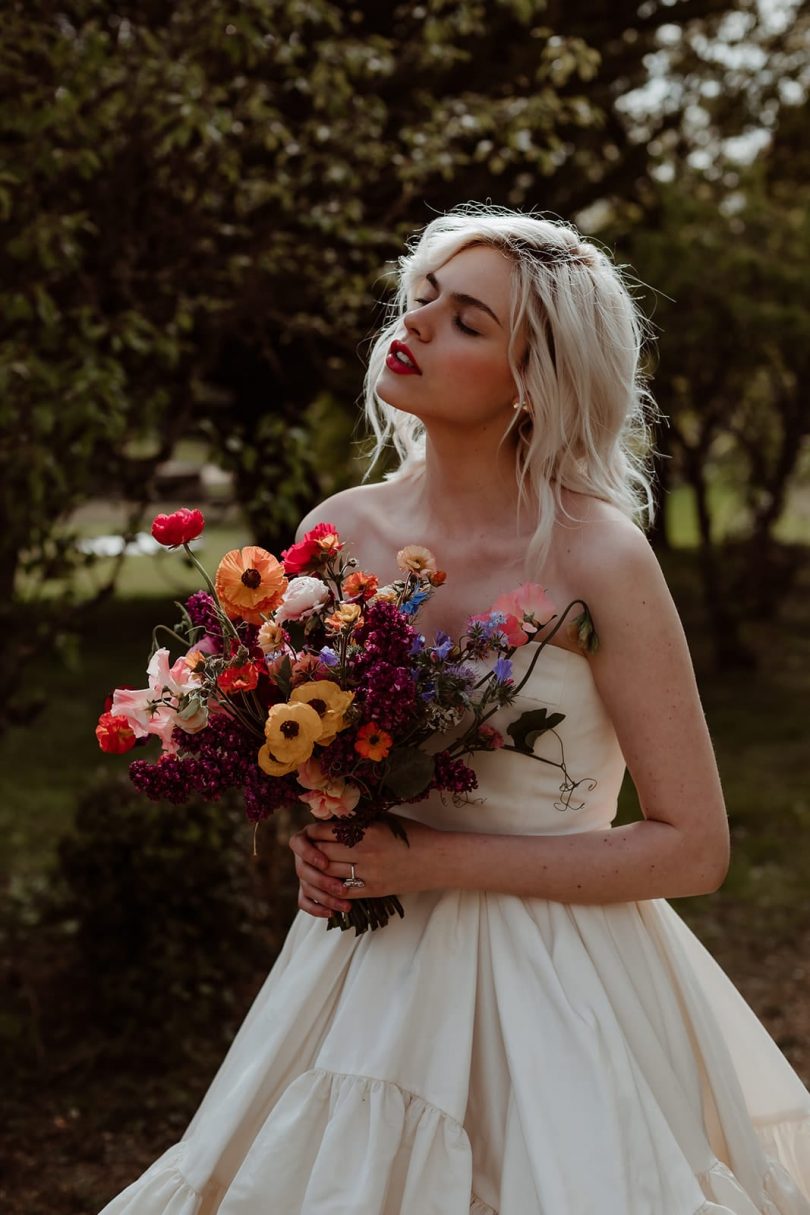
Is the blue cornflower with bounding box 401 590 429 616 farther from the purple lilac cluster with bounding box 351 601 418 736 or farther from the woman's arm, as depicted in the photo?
the woman's arm

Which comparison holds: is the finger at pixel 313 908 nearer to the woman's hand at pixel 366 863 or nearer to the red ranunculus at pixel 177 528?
the woman's hand at pixel 366 863

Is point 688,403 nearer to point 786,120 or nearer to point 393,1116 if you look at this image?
point 786,120

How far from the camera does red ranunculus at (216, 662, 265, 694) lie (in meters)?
2.06

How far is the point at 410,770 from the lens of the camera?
206 cm

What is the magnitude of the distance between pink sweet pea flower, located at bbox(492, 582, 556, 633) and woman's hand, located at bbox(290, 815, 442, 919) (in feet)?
1.27

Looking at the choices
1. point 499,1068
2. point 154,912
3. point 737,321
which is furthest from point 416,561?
point 737,321

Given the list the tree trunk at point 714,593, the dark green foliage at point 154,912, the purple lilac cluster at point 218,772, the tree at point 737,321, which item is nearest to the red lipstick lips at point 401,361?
the purple lilac cluster at point 218,772

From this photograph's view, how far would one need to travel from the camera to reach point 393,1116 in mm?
2193

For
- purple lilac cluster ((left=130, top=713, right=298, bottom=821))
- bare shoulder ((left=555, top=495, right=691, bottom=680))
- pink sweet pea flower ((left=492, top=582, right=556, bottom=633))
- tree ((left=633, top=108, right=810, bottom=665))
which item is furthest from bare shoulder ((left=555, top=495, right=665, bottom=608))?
tree ((left=633, top=108, right=810, bottom=665))

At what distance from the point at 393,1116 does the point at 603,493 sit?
111cm

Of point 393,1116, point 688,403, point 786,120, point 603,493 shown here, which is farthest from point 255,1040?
point 786,120

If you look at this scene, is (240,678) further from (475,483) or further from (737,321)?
(737,321)

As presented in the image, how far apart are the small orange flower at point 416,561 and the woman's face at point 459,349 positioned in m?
0.31

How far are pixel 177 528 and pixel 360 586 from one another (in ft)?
1.15
